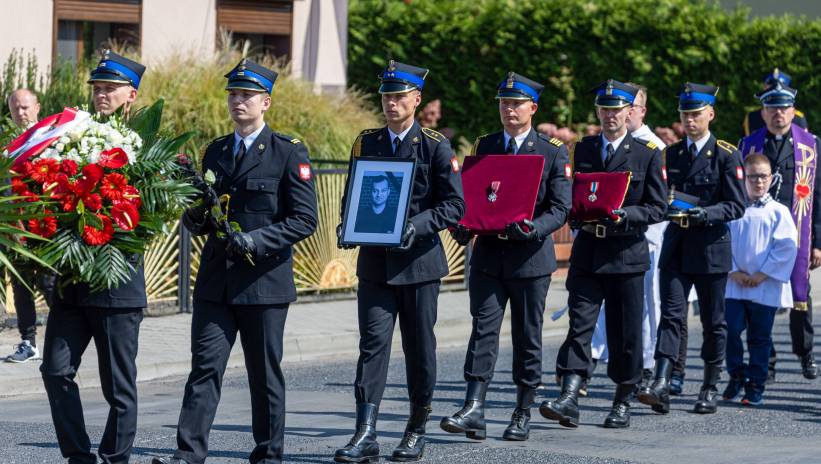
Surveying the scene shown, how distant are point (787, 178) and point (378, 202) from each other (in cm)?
460

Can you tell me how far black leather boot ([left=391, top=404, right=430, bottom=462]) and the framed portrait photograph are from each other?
0.97m

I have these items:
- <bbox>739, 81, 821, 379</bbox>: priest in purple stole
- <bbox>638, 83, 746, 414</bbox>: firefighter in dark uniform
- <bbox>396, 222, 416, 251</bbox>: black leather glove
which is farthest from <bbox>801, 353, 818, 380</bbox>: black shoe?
<bbox>396, 222, 416, 251</bbox>: black leather glove

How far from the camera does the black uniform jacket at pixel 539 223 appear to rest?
8312 mm

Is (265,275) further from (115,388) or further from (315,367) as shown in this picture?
(315,367)

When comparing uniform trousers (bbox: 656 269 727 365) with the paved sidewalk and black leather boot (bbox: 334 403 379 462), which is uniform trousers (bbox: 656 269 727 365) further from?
the paved sidewalk

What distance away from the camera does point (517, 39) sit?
23.0 m

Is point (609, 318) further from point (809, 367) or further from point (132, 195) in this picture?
point (132, 195)

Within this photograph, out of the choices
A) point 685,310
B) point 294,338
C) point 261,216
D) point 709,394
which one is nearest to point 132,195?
point 261,216

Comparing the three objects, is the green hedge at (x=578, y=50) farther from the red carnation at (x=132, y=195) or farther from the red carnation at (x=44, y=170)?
the red carnation at (x=44, y=170)

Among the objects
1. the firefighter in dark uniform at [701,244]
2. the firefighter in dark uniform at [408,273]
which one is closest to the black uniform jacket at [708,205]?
the firefighter in dark uniform at [701,244]

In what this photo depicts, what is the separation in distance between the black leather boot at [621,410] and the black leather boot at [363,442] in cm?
190

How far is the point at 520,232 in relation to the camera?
8078mm

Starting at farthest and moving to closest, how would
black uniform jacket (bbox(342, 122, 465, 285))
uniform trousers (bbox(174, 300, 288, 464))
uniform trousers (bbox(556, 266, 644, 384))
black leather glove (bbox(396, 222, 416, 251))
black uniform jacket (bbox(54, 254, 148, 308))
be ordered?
→ 1. uniform trousers (bbox(556, 266, 644, 384))
2. black uniform jacket (bbox(342, 122, 465, 285))
3. black leather glove (bbox(396, 222, 416, 251))
4. uniform trousers (bbox(174, 300, 288, 464))
5. black uniform jacket (bbox(54, 254, 148, 308))

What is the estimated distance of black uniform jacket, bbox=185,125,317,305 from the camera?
271 inches
